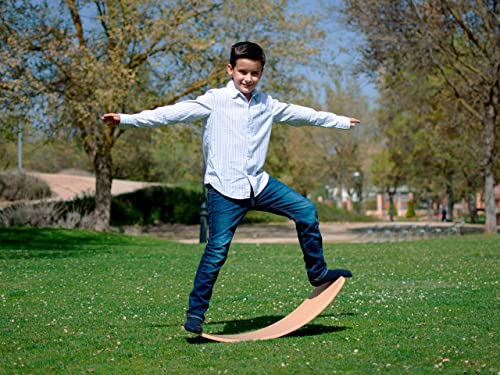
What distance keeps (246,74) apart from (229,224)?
121 cm

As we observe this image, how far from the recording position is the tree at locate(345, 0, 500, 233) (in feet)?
78.9

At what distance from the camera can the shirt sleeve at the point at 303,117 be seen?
20.0 ft

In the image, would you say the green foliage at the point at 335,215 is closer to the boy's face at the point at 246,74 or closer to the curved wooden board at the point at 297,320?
the curved wooden board at the point at 297,320

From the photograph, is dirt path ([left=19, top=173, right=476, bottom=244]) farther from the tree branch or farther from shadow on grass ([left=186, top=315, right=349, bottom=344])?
shadow on grass ([left=186, top=315, right=349, bottom=344])

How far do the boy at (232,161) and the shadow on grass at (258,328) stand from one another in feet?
1.60

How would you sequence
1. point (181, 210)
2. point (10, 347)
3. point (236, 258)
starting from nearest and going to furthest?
point (10, 347) < point (236, 258) < point (181, 210)

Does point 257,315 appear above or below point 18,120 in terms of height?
below

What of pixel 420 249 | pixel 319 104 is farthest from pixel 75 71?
pixel 319 104

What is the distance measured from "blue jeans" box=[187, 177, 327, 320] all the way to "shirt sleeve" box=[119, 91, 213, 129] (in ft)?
2.04

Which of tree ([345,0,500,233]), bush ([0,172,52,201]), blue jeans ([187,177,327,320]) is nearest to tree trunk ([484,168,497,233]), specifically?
tree ([345,0,500,233])

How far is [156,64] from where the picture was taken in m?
24.1

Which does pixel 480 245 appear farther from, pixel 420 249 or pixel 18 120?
pixel 18 120

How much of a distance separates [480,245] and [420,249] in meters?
1.53

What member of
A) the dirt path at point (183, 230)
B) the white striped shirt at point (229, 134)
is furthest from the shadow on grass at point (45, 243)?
the white striped shirt at point (229, 134)
